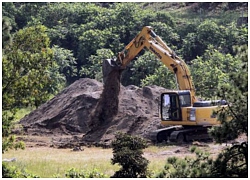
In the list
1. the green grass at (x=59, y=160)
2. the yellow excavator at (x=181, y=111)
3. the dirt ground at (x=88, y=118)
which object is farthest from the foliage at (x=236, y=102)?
the dirt ground at (x=88, y=118)

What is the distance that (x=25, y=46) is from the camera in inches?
633

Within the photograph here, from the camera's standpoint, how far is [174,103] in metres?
24.6

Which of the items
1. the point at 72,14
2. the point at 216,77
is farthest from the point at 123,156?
the point at 72,14

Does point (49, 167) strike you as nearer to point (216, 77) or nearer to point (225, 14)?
point (216, 77)

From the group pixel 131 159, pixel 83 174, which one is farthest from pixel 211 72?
pixel 83 174

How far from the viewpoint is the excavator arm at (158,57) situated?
A: 2484 cm

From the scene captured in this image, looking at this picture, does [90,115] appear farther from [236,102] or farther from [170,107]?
[236,102]

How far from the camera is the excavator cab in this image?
24.4 meters

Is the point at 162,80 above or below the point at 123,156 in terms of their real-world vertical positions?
above

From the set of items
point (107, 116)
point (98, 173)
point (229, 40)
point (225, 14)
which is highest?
point (225, 14)

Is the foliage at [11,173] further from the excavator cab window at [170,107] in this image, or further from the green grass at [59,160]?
the excavator cab window at [170,107]

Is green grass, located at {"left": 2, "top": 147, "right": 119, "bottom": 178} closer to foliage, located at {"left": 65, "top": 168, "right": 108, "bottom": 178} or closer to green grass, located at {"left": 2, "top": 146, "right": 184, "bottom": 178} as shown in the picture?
green grass, located at {"left": 2, "top": 146, "right": 184, "bottom": 178}

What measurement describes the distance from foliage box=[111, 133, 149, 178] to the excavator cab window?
307 inches

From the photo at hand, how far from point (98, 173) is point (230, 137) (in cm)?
429
